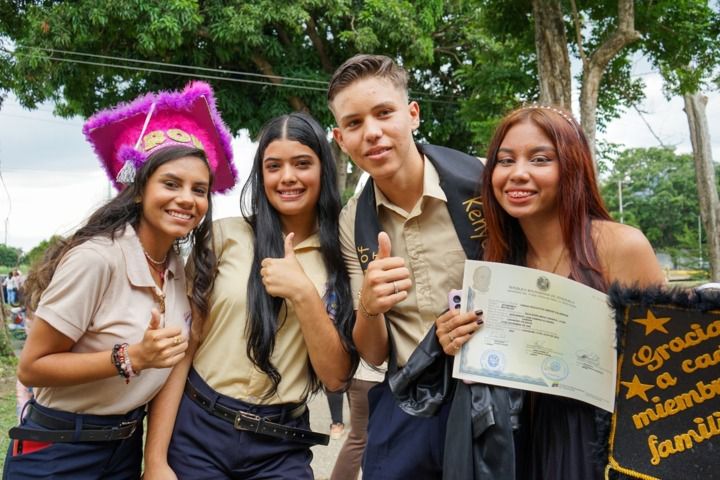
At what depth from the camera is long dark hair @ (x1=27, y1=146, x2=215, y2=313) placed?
88.0 inches

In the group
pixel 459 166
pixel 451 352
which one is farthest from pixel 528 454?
pixel 459 166

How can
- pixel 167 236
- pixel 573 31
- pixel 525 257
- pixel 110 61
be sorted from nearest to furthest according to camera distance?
pixel 525 257 → pixel 167 236 → pixel 573 31 → pixel 110 61

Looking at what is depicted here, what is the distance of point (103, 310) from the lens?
215 centimetres

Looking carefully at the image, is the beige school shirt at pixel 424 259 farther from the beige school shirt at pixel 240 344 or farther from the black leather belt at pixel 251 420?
the black leather belt at pixel 251 420

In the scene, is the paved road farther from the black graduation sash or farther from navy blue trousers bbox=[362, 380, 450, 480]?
the black graduation sash

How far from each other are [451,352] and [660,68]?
31.5 feet

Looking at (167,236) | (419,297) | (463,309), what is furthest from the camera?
(167,236)

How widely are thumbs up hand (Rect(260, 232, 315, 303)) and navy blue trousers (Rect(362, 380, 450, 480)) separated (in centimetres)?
54

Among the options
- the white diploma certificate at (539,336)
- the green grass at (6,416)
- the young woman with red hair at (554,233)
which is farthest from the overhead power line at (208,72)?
the white diploma certificate at (539,336)

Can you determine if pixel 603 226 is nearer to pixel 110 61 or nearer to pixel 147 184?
pixel 147 184

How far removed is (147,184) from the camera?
2385mm

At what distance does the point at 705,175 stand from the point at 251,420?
1289 cm

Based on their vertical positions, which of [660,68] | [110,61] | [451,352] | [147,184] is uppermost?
[110,61]

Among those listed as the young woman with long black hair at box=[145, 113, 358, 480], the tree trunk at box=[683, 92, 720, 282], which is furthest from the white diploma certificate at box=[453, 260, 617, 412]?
the tree trunk at box=[683, 92, 720, 282]
